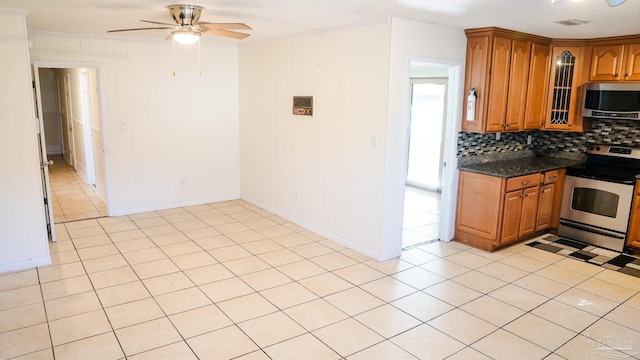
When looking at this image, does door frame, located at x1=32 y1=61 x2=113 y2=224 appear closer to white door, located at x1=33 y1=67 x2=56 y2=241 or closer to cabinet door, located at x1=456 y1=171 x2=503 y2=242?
white door, located at x1=33 y1=67 x2=56 y2=241

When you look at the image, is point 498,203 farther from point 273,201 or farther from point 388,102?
point 273,201

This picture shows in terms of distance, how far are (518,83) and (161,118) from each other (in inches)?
179

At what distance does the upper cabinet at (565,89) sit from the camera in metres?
5.00

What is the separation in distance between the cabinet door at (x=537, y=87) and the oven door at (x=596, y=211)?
0.80 metres

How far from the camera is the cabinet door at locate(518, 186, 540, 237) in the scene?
4777 mm

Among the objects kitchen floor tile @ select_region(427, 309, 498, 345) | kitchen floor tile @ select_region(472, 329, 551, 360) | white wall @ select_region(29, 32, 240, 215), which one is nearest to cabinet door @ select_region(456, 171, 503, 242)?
kitchen floor tile @ select_region(427, 309, 498, 345)

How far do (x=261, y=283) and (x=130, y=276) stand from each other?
3.93 feet

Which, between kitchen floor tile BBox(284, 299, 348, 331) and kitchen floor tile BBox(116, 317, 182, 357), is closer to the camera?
kitchen floor tile BBox(116, 317, 182, 357)

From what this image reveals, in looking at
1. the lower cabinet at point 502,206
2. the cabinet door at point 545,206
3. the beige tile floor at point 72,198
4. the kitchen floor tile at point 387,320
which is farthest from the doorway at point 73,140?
the cabinet door at point 545,206

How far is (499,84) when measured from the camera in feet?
15.1

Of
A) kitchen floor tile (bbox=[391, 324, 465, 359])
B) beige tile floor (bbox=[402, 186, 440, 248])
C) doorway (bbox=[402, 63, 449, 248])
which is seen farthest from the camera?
doorway (bbox=[402, 63, 449, 248])

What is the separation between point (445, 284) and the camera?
3844 mm

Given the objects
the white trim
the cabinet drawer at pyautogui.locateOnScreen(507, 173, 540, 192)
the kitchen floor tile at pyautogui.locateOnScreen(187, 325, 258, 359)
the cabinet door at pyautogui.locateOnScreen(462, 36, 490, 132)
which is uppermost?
the cabinet door at pyautogui.locateOnScreen(462, 36, 490, 132)

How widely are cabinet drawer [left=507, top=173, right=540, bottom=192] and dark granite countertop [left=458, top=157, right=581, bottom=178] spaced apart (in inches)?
1.8
